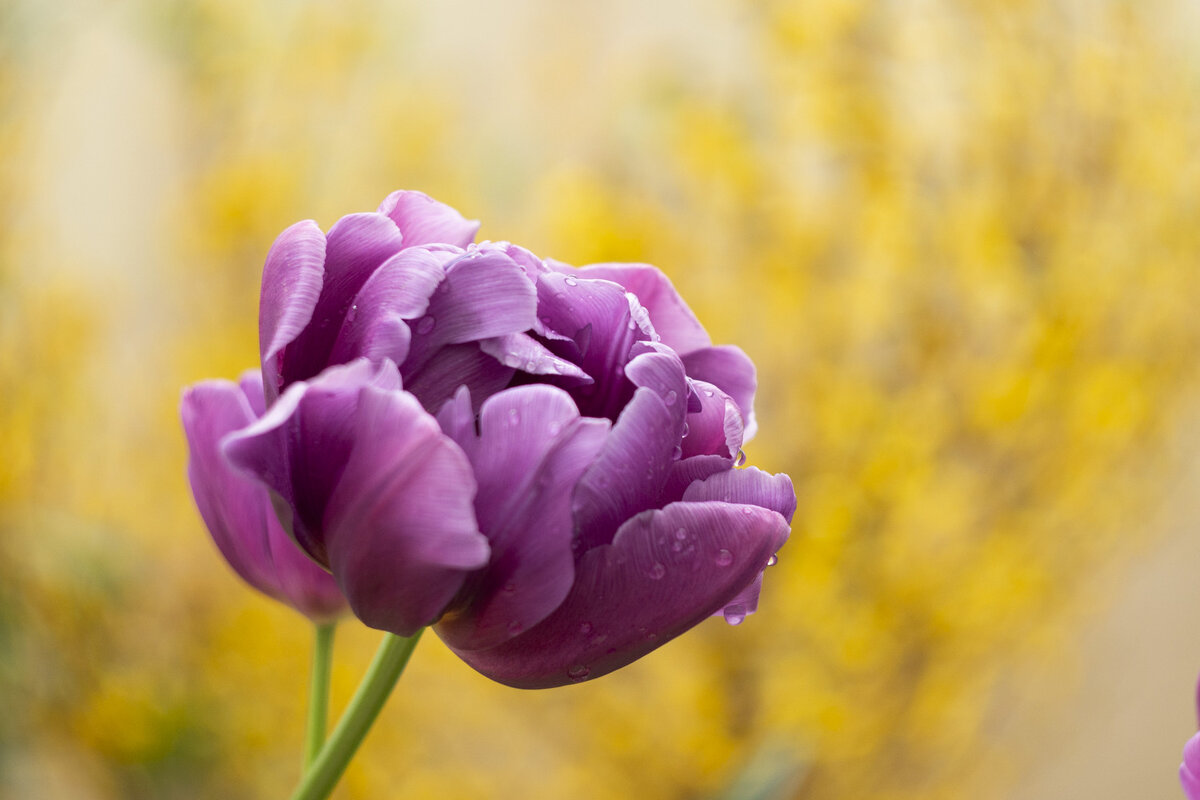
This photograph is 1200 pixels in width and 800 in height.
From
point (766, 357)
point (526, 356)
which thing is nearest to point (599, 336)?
point (526, 356)

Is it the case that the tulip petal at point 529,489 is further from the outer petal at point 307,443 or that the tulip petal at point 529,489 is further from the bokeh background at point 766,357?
the bokeh background at point 766,357

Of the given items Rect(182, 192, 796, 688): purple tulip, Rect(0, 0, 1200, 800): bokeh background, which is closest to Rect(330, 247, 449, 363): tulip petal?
Rect(182, 192, 796, 688): purple tulip

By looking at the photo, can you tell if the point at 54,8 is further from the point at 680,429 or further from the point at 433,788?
the point at 680,429

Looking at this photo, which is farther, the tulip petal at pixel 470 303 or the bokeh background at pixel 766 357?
the bokeh background at pixel 766 357

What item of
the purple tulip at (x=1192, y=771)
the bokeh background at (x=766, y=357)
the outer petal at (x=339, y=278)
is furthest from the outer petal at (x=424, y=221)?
the bokeh background at (x=766, y=357)

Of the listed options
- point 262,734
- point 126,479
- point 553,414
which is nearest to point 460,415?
point 553,414

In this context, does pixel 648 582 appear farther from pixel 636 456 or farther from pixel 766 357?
pixel 766 357

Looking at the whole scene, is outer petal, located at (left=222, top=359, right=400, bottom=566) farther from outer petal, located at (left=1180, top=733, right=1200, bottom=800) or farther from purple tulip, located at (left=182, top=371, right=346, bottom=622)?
outer petal, located at (left=1180, top=733, right=1200, bottom=800)

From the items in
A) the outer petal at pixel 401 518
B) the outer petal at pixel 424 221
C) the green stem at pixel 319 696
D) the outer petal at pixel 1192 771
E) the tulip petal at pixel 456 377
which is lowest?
the green stem at pixel 319 696
